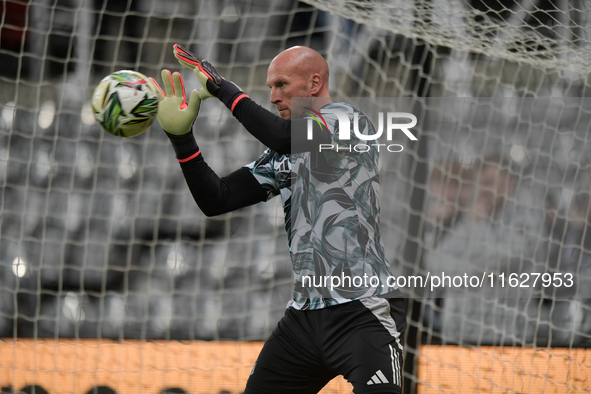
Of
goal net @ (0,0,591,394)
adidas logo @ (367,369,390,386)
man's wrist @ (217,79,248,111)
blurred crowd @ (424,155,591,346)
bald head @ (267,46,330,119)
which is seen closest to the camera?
adidas logo @ (367,369,390,386)

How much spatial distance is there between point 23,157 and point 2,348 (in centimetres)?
153

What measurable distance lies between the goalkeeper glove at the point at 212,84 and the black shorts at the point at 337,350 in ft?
2.42

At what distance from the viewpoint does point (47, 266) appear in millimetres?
4328

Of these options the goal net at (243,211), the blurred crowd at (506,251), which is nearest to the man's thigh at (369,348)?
the goal net at (243,211)

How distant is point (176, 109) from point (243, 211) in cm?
243

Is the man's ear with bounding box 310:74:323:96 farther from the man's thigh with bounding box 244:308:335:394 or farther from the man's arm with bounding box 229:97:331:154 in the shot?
the man's thigh with bounding box 244:308:335:394

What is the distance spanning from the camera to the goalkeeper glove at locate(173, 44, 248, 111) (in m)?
1.80

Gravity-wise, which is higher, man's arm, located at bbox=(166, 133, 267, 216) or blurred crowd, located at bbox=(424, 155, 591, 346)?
man's arm, located at bbox=(166, 133, 267, 216)

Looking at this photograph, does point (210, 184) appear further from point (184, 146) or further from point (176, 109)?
point (176, 109)

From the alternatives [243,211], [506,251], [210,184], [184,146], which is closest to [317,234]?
[210,184]

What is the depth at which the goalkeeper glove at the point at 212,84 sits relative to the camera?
180 cm

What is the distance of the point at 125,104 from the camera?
2004 millimetres

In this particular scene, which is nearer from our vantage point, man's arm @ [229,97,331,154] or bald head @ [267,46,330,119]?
man's arm @ [229,97,331,154]

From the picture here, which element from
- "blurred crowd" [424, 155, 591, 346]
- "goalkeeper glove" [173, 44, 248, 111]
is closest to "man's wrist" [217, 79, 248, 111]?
"goalkeeper glove" [173, 44, 248, 111]
